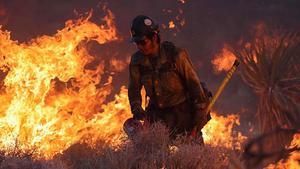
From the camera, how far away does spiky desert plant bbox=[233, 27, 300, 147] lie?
6.82 metres

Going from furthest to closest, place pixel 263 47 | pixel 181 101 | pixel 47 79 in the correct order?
pixel 47 79, pixel 263 47, pixel 181 101

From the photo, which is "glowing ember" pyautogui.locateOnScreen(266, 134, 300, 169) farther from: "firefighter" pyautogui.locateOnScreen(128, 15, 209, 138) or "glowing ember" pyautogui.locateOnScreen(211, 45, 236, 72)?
"glowing ember" pyautogui.locateOnScreen(211, 45, 236, 72)

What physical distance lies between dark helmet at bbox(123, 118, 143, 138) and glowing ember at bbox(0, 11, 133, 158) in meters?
2.35

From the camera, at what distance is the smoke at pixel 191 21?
12906 mm

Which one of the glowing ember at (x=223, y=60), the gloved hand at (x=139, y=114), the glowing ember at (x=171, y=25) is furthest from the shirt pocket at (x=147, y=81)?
the glowing ember at (x=171, y=25)

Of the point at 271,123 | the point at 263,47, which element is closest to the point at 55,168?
the point at 271,123

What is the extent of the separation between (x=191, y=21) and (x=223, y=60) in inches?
78.5

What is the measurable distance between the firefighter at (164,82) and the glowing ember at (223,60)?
8424 mm

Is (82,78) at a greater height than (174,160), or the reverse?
(82,78)

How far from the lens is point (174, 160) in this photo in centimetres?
462

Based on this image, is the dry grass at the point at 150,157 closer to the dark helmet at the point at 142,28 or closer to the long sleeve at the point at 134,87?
the long sleeve at the point at 134,87

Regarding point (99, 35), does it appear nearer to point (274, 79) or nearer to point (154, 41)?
point (274, 79)

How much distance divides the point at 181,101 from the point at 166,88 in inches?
10.9

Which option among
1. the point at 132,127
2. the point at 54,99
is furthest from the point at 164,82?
the point at 54,99
